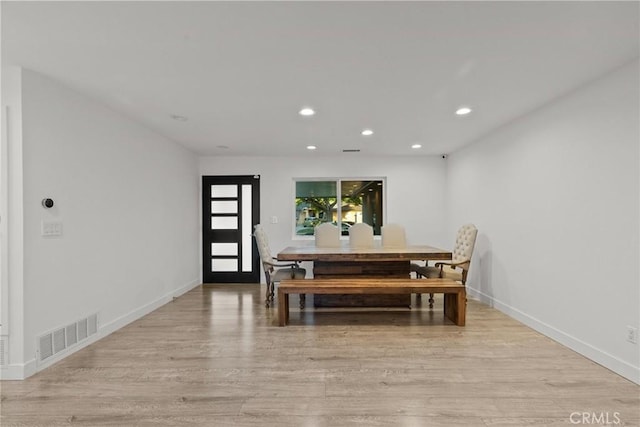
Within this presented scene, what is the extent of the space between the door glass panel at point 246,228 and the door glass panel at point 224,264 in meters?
0.17

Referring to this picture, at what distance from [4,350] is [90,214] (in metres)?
1.22

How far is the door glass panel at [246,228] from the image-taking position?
581 cm

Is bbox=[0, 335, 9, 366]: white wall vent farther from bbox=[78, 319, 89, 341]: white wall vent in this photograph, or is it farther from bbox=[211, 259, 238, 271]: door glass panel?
bbox=[211, 259, 238, 271]: door glass panel

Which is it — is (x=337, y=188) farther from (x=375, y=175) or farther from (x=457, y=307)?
(x=457, y=307)

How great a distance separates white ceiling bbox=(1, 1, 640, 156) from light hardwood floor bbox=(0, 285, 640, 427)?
230 cm

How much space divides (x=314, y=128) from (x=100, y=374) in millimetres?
3223

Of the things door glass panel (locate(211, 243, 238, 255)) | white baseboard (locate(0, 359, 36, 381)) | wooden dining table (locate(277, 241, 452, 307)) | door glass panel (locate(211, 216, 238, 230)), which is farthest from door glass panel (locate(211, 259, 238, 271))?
white baseboard (locate(0, 359, 36, 381))

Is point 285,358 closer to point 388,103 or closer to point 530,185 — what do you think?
point 388,103

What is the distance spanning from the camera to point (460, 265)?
163 inches

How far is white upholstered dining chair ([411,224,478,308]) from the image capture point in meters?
4.12

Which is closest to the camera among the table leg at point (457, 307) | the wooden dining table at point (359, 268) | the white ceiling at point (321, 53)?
the white ceiling at point (321, 53)

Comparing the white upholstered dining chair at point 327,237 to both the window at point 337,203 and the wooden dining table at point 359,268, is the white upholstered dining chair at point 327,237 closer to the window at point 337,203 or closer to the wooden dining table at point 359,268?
the wooden dining table at point 359,268

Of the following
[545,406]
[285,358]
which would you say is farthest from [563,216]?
[285,358]

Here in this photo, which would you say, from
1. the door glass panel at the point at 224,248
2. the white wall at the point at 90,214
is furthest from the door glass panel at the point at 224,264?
the white wall at the point at 90,214
